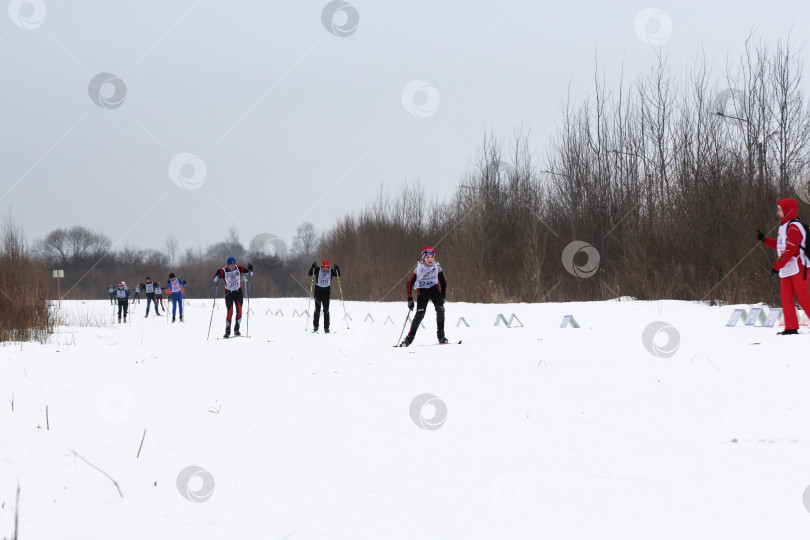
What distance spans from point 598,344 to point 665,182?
16.8 meters

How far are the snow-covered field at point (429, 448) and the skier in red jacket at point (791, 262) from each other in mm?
685

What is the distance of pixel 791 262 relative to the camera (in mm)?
9789

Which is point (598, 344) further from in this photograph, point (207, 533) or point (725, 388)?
point (207, 533)

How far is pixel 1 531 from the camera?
12.7 feet

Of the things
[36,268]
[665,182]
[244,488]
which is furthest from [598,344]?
[665,182]

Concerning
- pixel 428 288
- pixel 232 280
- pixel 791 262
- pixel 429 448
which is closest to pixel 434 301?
pixel 428 288

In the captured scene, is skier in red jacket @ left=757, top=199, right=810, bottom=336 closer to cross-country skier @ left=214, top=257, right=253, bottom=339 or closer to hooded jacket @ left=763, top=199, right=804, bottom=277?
hooded jacket @ left=763, top=199, right=804, bottom=277

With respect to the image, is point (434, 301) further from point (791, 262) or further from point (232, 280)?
point (232, 280)

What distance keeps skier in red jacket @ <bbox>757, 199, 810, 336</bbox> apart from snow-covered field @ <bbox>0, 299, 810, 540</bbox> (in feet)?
2.25

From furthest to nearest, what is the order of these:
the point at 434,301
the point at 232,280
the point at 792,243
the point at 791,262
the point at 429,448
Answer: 1. the point at 232,280
2. the point at 434,301
3. the point at 791,262
4. the point at 792,243
5. the point at 429,448

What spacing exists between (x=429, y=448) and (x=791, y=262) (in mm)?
7348

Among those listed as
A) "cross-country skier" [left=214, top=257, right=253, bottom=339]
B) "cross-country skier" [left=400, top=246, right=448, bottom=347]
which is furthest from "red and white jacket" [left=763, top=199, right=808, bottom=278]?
"cross-country skier" [left=214, top=257, right=253, bottom=339]

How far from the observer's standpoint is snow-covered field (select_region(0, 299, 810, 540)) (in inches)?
156

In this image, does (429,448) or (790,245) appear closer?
(429,448)
